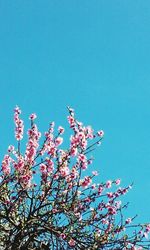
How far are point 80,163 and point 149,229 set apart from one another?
9.99 feet

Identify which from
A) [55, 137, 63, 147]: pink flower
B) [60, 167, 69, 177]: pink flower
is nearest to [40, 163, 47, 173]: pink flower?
[60, 167, 69, 177]: pink flower

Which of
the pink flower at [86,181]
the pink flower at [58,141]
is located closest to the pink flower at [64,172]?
the pink flower at [86,181]

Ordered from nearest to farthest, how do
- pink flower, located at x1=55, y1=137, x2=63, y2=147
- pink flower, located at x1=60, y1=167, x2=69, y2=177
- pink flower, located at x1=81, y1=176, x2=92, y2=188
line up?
pink flower, located at x1=60, y1=167, x2=69, y2=177
pink flower, located at x1=81, y1=176, x2=92, y2=188
pink flower, located at x1=55, y1=137, x2=63, y2=147

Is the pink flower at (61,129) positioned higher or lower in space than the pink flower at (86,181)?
higher

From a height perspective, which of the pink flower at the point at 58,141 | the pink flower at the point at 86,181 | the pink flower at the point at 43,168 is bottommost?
the pink flower at the point at 86,181

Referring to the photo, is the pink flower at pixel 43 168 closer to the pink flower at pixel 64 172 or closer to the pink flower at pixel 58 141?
the pink flower at pixel 64 172

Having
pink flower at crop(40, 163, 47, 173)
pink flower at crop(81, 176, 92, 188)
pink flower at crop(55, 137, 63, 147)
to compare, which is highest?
pink flower at crop(55, 137, 63, 147)

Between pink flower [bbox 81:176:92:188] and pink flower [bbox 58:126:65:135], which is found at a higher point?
pink flower [bbox 58:126:65:135]

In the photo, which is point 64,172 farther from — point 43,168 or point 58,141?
point 58,141

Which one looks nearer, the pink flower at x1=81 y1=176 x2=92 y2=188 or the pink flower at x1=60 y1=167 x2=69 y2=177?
the pink flower at x1=60 y1=167 x2=69 y2=177

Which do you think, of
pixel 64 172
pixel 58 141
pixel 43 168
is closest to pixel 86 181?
pixel 64 172

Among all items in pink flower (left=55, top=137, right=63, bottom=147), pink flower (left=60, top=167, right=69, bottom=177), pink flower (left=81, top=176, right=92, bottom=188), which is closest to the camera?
pink flower (left=60, top=167, right=69, bottom=177)

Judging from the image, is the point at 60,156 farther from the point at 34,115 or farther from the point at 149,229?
the point at 149,229

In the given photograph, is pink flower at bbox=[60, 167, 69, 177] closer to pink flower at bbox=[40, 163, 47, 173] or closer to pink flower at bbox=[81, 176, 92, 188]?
pink flower at bbox=[40, 163, 47, 173]
